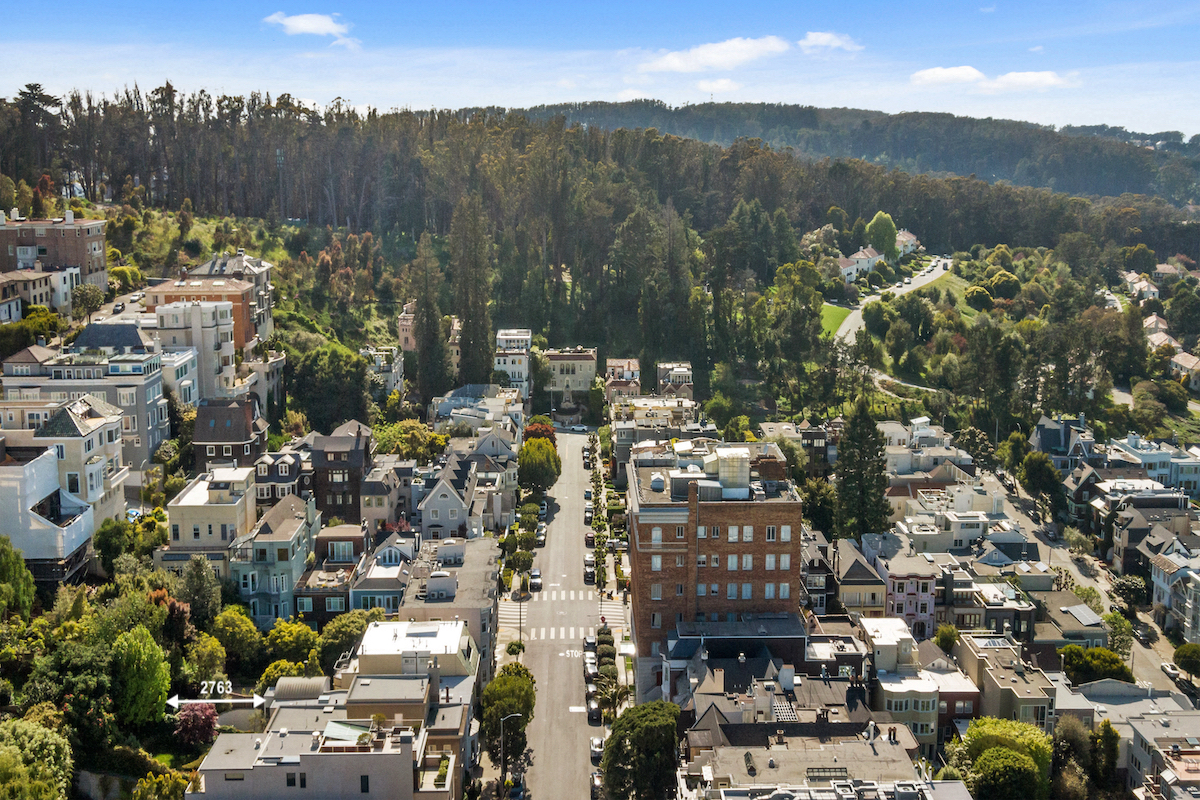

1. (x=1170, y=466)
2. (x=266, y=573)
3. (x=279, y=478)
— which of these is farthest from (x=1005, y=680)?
(x=1170, y=466)

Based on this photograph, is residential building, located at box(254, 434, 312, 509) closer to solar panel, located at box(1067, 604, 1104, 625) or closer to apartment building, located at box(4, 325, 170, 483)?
apartment building, located at box(4, 325, 170, 483)

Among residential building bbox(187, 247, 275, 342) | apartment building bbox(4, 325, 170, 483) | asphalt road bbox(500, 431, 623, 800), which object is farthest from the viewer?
residential building bbox(187, 247, 275, 342)

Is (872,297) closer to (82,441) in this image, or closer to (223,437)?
(223,437)

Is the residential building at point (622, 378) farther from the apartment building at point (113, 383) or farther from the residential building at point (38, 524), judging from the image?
the residential building at point (38, 524)

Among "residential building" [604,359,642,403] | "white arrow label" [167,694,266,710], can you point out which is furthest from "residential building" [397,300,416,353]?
"white arrow label" [167,694,266,710]

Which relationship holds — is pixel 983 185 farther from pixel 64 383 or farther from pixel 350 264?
pixel 64 383

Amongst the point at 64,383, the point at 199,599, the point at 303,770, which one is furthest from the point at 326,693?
the point at 64,383

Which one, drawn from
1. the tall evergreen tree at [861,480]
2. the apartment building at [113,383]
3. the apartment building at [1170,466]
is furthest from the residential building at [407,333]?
the apartment building at [1170,466]

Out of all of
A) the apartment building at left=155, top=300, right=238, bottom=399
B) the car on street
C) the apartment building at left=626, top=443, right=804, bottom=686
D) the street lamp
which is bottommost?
the car on street
